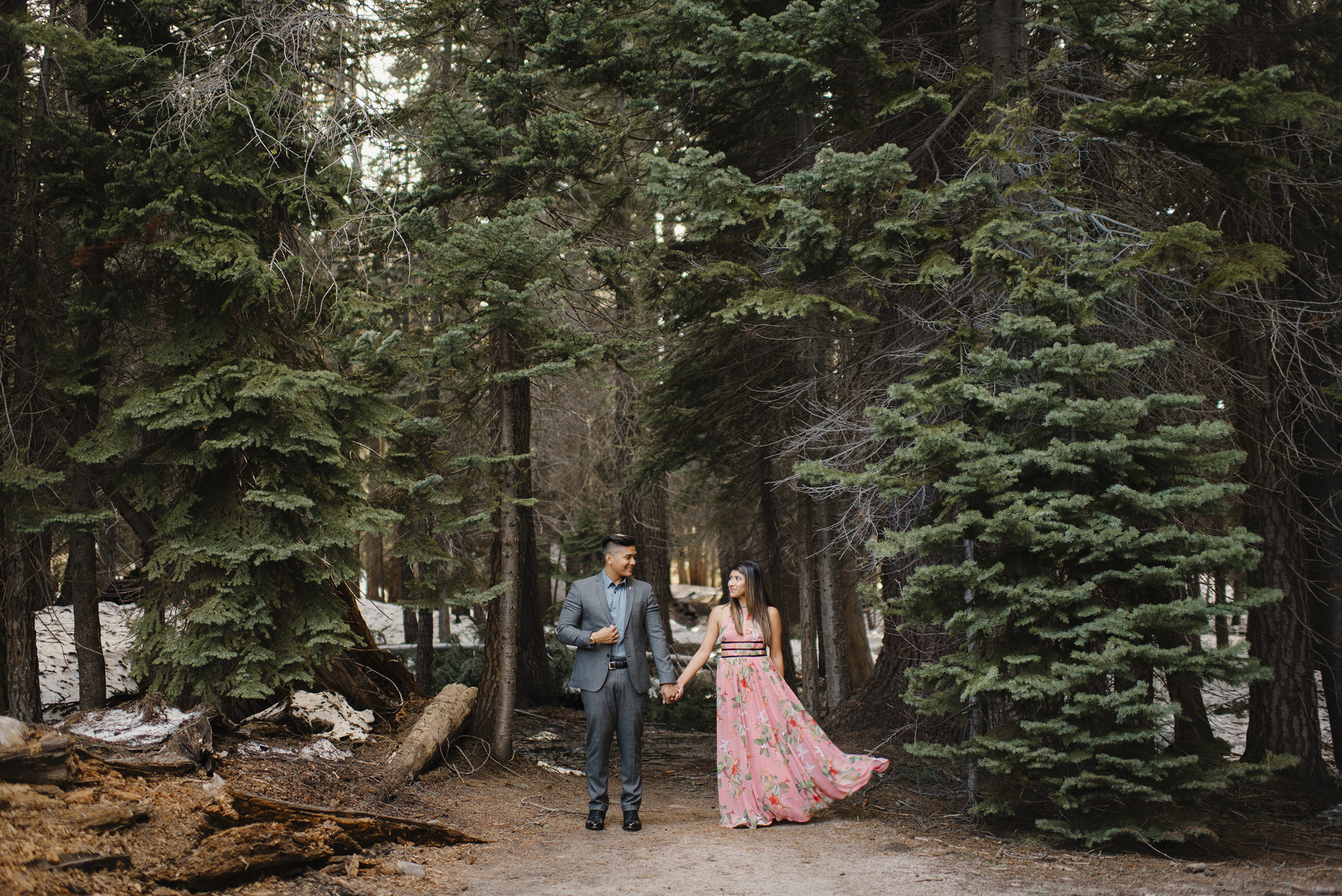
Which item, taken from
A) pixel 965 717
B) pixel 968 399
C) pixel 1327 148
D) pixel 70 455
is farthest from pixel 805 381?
pixel 70 455

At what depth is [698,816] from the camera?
6980mm

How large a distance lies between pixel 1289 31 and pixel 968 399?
553 cm

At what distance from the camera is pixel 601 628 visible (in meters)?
6.36

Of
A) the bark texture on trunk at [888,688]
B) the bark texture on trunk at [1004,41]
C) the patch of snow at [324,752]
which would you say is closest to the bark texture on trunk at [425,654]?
the patch of snow at [324,752]

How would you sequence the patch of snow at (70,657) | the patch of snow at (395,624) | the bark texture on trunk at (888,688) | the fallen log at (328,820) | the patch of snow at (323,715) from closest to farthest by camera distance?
the fallen log at (328,820), the patch of snow at (323,715), the patch of snow at (70,657), the bark texture on trunk at (888,688), the patch of snow at (395,624)

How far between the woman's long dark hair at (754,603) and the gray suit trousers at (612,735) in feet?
3.47

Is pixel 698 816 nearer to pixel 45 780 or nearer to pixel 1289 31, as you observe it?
pixel 45 780

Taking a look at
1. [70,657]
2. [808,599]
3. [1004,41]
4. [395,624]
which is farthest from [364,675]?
[395,624]

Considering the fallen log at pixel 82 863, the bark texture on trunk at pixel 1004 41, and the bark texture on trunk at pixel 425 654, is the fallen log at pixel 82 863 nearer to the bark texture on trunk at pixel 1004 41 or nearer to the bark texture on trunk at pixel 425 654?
the bark texture on trunk at pixel 425 654

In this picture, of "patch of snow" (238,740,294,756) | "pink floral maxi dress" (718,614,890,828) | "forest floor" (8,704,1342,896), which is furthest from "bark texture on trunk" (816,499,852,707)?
"patch of snow" (238,740,294,756)

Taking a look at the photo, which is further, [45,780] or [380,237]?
[380,237]

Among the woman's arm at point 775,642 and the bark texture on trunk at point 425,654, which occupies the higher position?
the woman's arm at point 775,642

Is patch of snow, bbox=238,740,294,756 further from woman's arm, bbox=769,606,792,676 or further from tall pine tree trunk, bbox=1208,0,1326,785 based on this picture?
tall pine tree trunk, bbox=1208,0,1326,785

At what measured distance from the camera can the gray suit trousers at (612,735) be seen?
6.26 metres
